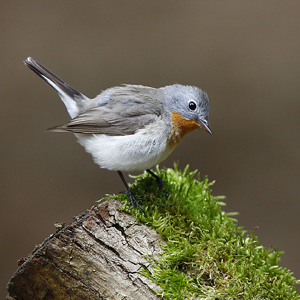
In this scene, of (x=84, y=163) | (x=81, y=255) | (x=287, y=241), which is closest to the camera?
(x=81, y=255)

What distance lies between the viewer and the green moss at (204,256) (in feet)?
9.75

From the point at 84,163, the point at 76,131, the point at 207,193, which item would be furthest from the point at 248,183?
the point at 76,131

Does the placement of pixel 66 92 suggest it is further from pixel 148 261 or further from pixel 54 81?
pixel 148 261

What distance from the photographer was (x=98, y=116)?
12.6 ft

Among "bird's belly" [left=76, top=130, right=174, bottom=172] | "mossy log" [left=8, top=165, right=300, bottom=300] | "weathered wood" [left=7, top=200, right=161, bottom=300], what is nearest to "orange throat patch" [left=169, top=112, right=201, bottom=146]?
"bird's belly" [left=76, top=130, right=174, bottom=172]

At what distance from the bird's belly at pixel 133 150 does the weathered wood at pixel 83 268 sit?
0.74 m

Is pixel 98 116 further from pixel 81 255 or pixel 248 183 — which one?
pixel 248 183

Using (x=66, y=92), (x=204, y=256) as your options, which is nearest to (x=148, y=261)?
(x=204, y=256)

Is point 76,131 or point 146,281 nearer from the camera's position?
point 146,281

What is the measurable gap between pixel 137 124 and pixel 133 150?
232 mm

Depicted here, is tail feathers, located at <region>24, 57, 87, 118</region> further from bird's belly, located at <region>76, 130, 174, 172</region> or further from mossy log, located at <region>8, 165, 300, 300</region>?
mossy log, located at <region>8, 165, 300, 300</region>

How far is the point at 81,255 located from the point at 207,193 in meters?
1.25

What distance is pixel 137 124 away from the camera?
374 cm

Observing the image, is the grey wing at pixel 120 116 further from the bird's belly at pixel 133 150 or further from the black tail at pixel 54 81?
the black tail at pixel 54 81
